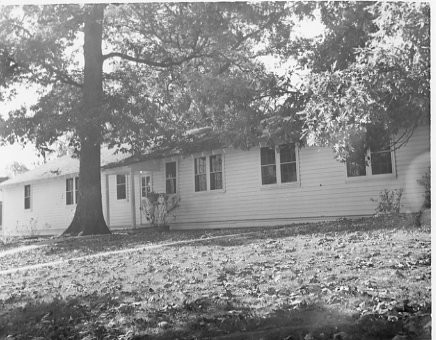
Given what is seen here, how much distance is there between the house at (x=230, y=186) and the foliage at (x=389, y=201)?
0.41 feet

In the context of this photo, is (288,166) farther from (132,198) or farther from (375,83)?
(375,83)

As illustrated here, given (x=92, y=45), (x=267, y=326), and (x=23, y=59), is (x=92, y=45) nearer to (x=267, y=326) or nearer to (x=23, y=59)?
(x=23, y=59)

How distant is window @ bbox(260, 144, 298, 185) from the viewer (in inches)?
464

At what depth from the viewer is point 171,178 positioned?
7.05 m

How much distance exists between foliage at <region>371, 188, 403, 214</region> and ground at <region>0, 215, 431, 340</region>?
9.20 ft

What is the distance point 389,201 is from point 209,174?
3.54 metres

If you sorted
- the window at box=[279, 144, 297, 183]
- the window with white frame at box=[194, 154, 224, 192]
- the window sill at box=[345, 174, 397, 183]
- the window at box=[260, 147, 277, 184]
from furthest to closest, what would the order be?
the window at box=[260, 147, 277, 184] → the window at box=[279, 144, 297, 183] → the window sill at box=[345, 174, 397, 183] → the window with white frame at box=[194, 154, 224, 192]

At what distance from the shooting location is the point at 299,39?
6.77 metres

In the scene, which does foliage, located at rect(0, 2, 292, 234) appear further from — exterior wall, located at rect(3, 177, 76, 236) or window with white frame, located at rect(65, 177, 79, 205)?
exterior wall, located at rect(3, 177, 76, 236)

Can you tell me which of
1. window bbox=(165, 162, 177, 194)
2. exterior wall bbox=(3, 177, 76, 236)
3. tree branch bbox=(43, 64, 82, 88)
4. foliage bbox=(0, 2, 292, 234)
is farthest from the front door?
tree branch bbox=(43, 64, 82, 88)

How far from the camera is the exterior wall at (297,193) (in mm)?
8859

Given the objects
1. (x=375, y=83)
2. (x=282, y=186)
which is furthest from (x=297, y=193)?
(x=375, y=83)

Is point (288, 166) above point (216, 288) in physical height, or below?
above

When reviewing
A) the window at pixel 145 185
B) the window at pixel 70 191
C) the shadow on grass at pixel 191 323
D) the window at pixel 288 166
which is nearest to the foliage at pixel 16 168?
the window at pixel 70 191
